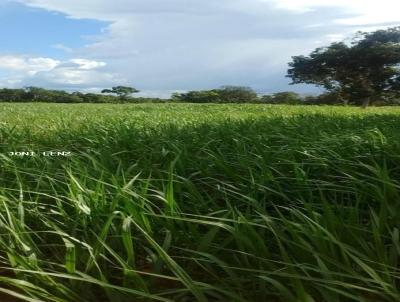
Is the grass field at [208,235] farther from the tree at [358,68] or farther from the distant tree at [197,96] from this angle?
the tree at [358,68]

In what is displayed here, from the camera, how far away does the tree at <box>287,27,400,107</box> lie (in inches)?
1328

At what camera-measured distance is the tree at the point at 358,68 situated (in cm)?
3372

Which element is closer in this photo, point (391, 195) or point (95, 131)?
point (391, 195)

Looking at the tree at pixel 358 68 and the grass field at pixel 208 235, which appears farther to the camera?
the tree at pixel 358 68

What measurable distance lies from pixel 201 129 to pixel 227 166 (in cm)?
201

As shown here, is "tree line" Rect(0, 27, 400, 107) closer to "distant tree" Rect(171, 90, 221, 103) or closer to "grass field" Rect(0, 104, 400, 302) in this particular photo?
"distant tree" Rect(171, 90, 221, 103)

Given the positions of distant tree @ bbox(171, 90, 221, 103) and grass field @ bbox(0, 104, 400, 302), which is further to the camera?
distant tree @ bbox(171, 90, 221, 103)

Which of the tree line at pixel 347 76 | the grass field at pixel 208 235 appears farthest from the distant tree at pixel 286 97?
the grass field at pixel 208 235

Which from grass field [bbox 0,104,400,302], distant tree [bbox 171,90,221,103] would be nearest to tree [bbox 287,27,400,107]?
distant tree [bbox 171,90,221,103]

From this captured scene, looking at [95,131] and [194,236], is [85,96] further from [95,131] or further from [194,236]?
[194,236]

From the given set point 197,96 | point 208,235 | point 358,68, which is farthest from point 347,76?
point 208,235

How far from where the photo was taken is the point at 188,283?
1.21m

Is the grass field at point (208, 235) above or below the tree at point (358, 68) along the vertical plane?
below

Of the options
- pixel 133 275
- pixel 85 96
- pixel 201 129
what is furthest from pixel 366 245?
pixel 85 96
